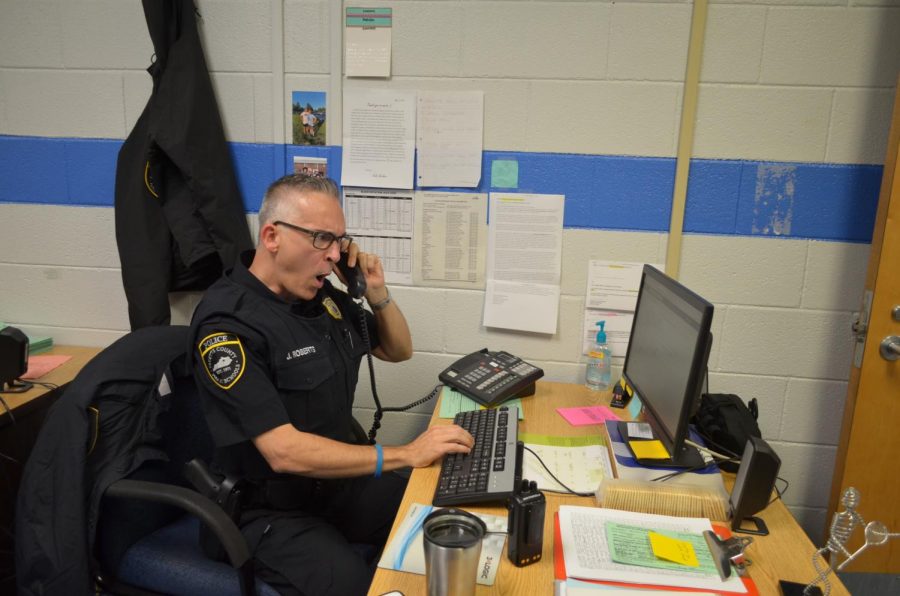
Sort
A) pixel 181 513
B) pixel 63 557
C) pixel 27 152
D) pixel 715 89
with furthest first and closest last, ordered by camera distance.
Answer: pixel 27 152
pixel 715 89
pixel 181 513
pixel 63 557

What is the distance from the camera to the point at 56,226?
7.72 ft

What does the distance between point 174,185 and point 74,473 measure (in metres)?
1.10

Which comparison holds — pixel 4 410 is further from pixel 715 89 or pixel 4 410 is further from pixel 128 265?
pixel 715 89

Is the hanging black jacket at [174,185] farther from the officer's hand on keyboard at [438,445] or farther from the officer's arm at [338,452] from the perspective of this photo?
the officer's hand on keyboard at [438,445]

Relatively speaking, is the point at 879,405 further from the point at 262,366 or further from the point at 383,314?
the point at 262,366

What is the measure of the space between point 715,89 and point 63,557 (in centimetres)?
217

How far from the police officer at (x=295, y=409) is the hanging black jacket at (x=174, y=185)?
1.75 feet

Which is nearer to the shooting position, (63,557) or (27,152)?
(63,557)


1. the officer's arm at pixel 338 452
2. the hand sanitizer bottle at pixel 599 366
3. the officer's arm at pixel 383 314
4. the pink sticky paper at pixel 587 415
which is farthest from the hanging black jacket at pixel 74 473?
the hand sanitizer bottle at pixel 599 366

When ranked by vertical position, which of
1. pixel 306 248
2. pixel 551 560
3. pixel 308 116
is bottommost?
pixel 551 560

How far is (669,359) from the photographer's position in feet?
4.58

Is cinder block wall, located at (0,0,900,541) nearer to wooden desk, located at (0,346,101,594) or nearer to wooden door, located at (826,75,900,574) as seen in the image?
wooden door, located at (826,75,900,574)

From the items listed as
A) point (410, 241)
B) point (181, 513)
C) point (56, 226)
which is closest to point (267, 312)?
point (181, 513)

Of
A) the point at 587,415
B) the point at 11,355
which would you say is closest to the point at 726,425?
the point at 587,415
